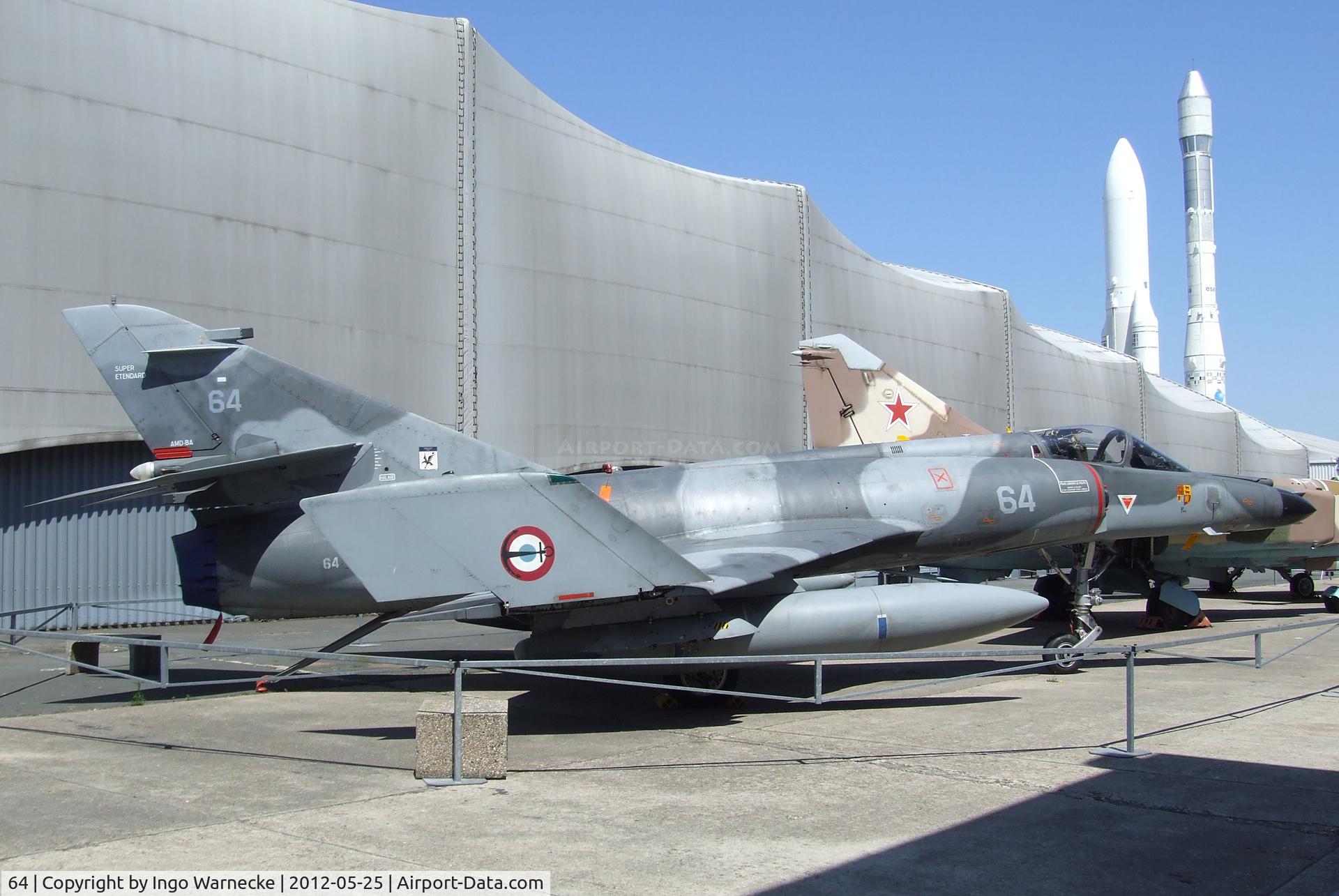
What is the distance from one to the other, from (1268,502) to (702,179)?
17024 millimetres

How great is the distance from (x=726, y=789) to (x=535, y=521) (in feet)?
9.67

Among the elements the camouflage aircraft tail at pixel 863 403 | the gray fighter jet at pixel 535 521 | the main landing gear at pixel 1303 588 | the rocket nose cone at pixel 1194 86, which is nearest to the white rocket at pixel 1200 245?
the rocket nose cone at pixel 1194 86

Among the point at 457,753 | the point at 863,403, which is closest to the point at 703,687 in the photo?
the point at 457,753

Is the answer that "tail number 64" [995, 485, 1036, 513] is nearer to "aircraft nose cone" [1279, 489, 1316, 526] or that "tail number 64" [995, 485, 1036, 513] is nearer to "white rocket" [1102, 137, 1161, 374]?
"aircraft nose cone" [1279, 489, 1316, 526]

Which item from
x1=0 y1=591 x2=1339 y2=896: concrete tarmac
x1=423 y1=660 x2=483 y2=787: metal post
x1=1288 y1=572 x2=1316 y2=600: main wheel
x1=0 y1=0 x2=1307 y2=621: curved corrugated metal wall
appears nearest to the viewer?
x1=0 y1=591 x2=1339 y2=896: concrete tarmac

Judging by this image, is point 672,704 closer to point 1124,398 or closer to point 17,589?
point 17,589

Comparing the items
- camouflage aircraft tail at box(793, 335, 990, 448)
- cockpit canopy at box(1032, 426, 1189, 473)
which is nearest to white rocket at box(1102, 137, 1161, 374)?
camouflage aircraft tail at box(793, 335, 990, 448)

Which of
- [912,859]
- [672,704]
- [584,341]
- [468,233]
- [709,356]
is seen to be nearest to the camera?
[912,859]

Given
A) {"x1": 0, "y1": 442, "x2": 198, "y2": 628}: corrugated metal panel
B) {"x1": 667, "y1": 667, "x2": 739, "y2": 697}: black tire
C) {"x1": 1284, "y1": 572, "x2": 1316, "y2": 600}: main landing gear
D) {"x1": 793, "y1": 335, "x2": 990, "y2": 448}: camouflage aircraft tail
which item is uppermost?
{"x1": 793, "y1": 335, "x2": 990, "y2": 448}: camouflage aircraft tail

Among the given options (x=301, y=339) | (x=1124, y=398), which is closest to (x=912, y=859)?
(x=301, y=339)

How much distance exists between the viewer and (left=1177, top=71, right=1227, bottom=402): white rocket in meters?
77.1

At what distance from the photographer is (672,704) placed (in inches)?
433

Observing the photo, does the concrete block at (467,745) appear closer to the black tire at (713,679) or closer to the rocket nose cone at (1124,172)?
the black tire at (713,679)

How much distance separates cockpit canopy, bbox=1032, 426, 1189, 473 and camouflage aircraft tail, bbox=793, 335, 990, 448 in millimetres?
5972
